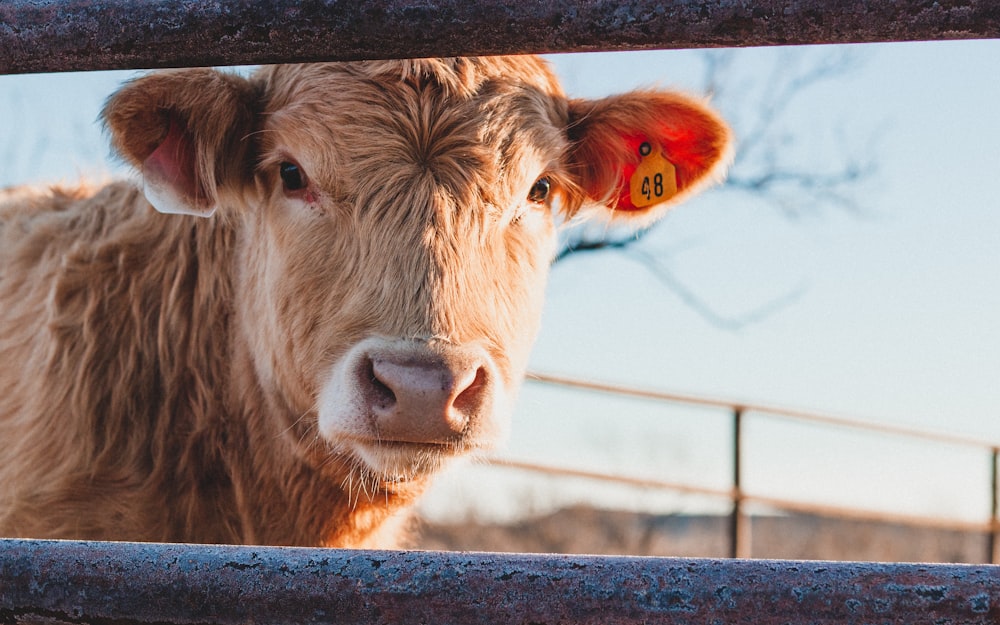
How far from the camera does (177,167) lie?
264cm

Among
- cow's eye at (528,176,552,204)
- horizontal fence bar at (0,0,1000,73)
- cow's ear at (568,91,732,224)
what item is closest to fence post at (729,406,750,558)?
cow's ear at (568,91,732,224)

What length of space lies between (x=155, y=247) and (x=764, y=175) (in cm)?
630

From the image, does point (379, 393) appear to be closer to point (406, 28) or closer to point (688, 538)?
point (406, 28)

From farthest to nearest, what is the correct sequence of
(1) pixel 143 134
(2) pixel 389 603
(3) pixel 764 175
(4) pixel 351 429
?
(3) pixel 764 175
(1) pixel 143 134
(4) pixel 351 429
(2) pixel 389 603

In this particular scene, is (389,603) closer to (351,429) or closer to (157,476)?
(351,429)

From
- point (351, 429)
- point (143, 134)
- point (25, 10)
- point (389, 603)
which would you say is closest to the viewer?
point (389, 603)

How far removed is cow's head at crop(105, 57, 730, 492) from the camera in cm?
213

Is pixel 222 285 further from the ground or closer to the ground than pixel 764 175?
closer to the ground

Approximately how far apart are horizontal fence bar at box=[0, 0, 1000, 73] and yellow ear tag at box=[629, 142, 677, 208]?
7.01 ft

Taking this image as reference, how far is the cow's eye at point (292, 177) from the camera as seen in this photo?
8.59 ft

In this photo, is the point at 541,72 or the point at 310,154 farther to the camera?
the point at 541,72

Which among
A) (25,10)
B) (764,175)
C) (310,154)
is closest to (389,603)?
(25,10)

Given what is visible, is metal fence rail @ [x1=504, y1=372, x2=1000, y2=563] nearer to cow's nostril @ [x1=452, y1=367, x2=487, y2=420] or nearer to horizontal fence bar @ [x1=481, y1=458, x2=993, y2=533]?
horizontal fence bar @ [x1=481, y1=458, x2=993, y2=533]

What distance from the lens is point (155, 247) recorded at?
3111mm
